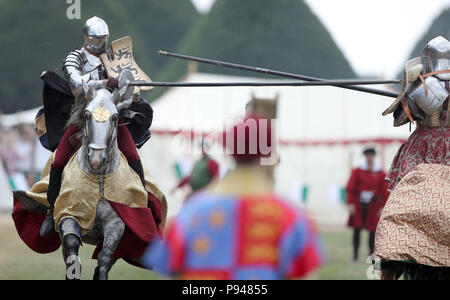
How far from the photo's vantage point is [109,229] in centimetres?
792

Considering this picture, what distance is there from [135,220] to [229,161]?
11.8ft

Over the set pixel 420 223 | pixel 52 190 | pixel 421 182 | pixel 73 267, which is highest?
pixel 421 182

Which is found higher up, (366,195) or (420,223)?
(420,223)

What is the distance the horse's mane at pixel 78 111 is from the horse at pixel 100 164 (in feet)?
0.17

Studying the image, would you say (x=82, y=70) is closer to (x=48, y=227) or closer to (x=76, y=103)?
(x=76, y=103)

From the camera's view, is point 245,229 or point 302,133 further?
point 302,133

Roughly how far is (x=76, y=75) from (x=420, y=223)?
9.84 feet

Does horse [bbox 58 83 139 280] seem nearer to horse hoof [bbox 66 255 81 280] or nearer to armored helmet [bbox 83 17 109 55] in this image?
horse hoof [bbox 66 255 81 280]

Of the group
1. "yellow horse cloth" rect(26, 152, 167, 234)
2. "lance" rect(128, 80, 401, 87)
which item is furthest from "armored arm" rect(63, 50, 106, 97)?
"yellow horse cloth" rect(26, 152, 167, 234)

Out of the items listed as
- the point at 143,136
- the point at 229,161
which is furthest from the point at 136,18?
the point at 229,161

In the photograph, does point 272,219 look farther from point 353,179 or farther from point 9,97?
point 9,97

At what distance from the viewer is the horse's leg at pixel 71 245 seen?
7.72m

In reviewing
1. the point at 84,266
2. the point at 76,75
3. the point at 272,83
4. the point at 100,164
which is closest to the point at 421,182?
the point at 272,83

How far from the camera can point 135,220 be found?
318 inches
